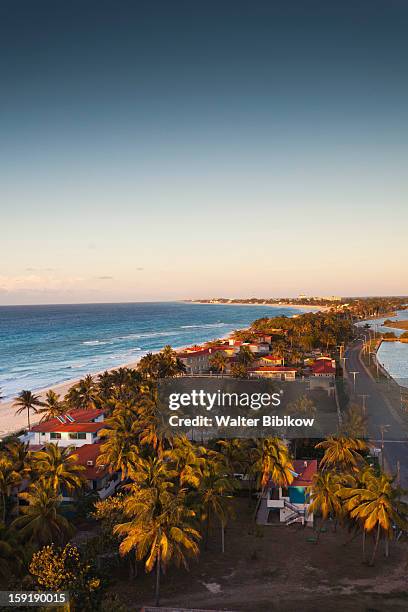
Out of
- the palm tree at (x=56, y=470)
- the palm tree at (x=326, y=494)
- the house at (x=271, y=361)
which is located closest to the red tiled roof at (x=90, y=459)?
the palm tree at (x=56, y=470)

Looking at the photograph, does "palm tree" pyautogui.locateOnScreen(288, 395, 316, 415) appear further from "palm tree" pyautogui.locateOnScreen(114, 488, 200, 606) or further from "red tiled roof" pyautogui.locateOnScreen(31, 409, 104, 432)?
"red tiled roof" pyautogui.locateOnScreen(31, 409, 104, 432)

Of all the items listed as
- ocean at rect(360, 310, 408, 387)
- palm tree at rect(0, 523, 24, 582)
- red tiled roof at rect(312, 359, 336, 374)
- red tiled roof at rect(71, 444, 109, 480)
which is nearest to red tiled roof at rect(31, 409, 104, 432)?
red tiled roof at rect(71, 444, 109, 480)

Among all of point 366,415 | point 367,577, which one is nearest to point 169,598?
point 367,577

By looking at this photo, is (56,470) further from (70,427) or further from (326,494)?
(70,427)

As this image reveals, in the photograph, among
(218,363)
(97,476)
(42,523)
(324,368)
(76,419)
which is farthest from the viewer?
(218,363)

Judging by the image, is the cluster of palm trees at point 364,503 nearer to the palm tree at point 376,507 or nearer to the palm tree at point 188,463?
the palm tree at point 376,507

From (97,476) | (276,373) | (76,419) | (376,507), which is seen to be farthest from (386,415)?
(97,476)

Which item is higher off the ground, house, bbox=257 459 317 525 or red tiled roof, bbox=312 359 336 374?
red tiled roof, bbox=312 359 336 374
